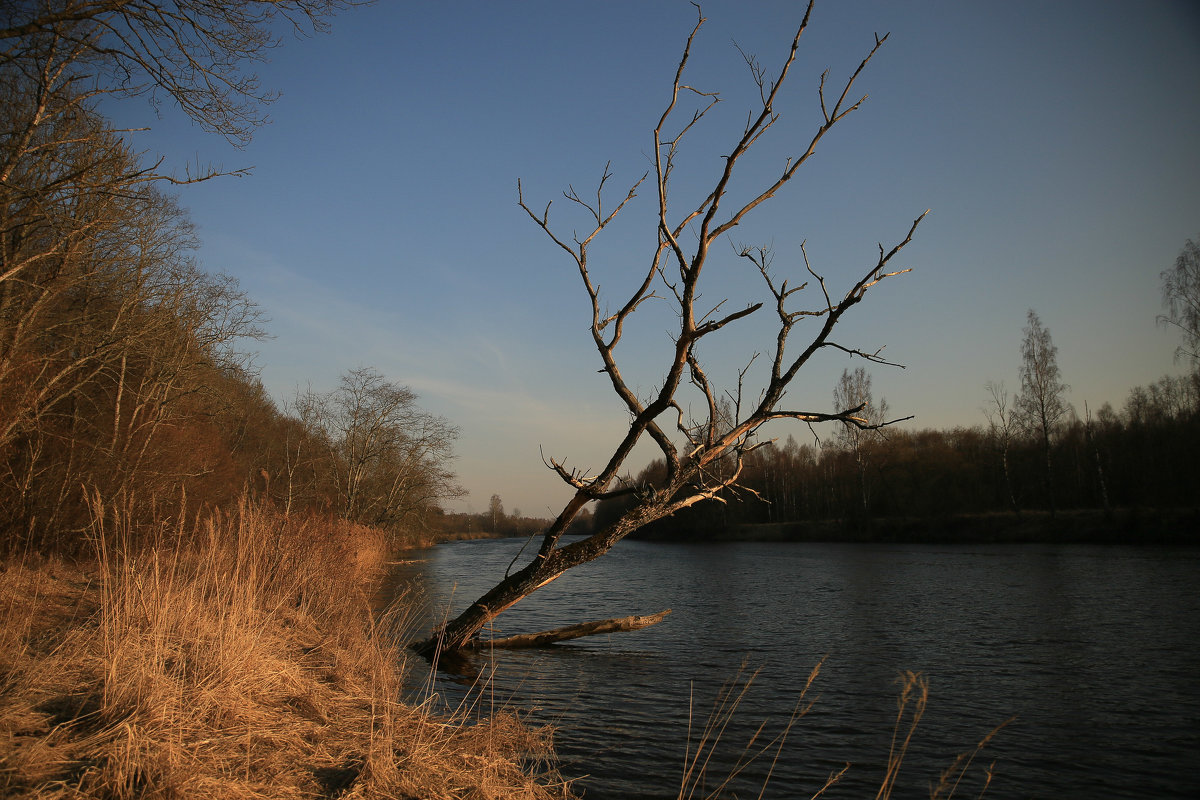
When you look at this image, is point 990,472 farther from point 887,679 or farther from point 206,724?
point 206,724

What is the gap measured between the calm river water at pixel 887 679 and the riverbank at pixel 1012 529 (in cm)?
986

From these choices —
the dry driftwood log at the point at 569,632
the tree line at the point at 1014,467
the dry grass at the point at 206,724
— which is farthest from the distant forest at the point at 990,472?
the dry grass at the point at 206,724

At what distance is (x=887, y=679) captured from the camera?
898 centimetres

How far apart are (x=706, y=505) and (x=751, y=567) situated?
32180 mm

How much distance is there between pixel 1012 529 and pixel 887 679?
31113 millimetres

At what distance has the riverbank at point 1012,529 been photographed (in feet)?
88.7

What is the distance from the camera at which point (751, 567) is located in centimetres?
2772

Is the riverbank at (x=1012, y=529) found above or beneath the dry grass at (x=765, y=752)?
above

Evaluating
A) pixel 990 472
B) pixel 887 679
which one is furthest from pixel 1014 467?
pixel 887 679

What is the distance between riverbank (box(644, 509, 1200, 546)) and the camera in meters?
27.0

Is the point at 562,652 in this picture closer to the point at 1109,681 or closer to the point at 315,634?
the point at 315,634

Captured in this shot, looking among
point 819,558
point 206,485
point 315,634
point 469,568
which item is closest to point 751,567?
point 819,558

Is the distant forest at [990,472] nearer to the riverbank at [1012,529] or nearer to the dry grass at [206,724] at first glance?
the riverbank at [1012,529]

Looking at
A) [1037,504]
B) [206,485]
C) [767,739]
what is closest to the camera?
[767,739]
